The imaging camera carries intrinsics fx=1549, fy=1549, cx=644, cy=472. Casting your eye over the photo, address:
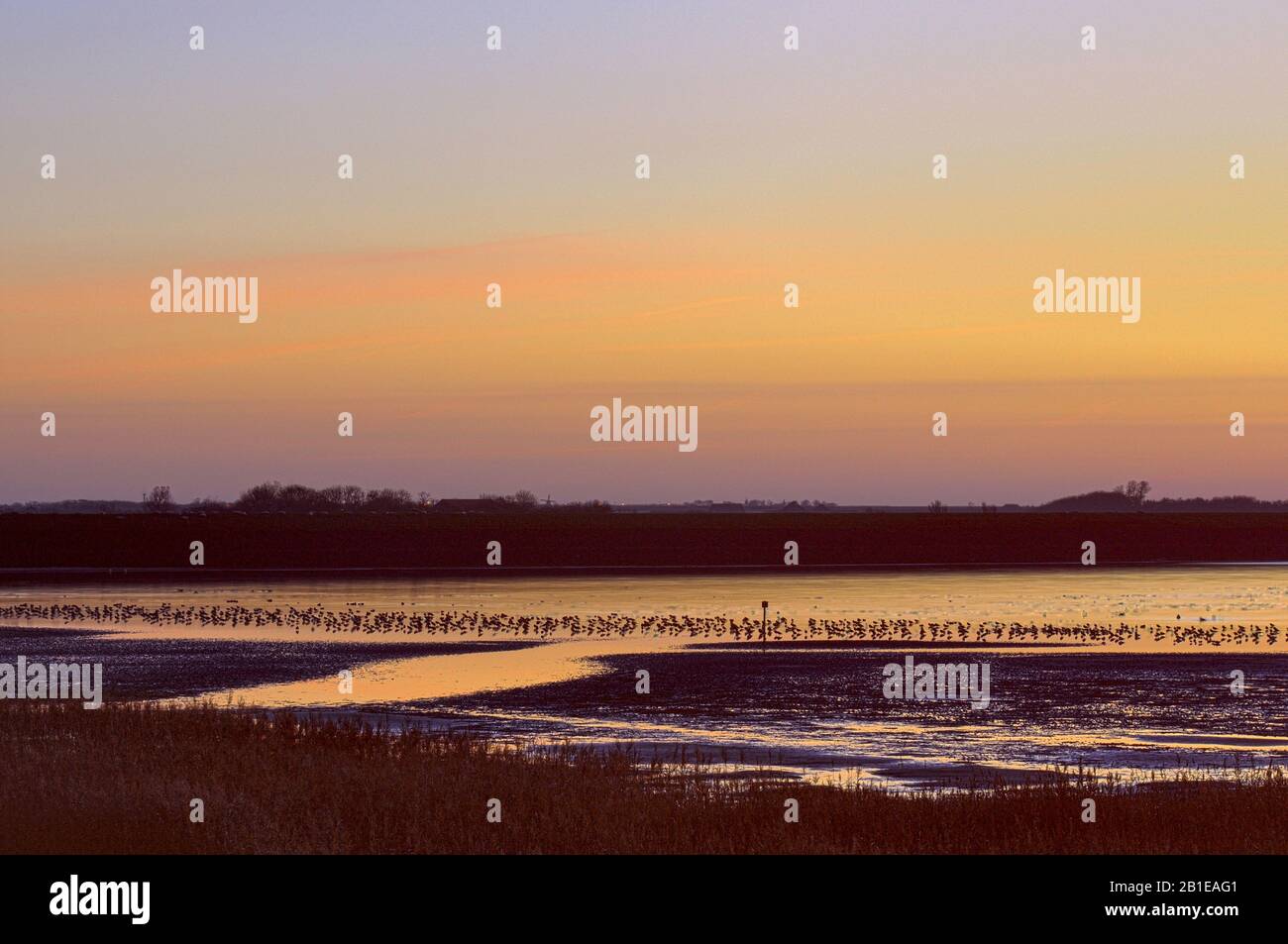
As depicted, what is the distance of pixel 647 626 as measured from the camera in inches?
2365

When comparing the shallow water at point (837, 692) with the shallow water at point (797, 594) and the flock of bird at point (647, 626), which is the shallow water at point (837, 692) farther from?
the flock of bird at point (647, 626)

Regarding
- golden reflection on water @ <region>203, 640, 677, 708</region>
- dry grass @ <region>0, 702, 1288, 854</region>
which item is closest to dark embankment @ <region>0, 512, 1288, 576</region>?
golden reflection on water @ <region>203, 640, 677, 708</region>

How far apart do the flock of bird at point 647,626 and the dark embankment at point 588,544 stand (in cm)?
4081

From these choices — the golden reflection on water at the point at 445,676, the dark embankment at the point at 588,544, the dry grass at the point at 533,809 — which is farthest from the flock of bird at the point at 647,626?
the dark embankment at the point at 588,544

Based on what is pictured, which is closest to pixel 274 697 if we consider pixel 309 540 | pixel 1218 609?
pixel 1218 609

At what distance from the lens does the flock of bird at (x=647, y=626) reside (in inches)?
2164

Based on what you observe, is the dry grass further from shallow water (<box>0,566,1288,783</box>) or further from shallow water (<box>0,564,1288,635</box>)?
shallow water (<box>0,564,1288,635</box>)

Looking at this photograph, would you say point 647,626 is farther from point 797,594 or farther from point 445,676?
point 797,594

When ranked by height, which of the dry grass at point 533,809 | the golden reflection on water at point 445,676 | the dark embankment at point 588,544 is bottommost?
the dry grass at point 533,809

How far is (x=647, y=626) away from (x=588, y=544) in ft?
263

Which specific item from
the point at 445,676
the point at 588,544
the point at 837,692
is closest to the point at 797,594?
the point at 445,676

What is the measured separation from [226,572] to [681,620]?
53.9 meters

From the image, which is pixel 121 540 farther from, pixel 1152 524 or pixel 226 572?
pixel 1152 524
